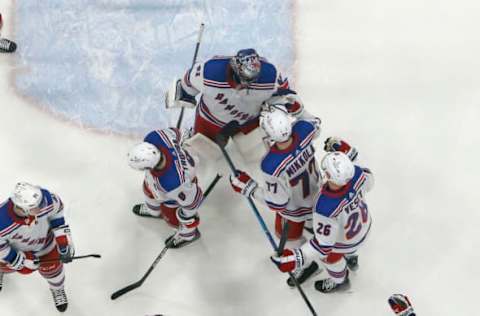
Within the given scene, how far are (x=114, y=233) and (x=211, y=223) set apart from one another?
2.19 feet

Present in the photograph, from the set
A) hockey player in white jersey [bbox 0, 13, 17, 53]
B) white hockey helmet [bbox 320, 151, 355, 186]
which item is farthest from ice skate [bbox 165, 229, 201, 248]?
hockey player in white jersey [bbox 0, 13, 17, 53]

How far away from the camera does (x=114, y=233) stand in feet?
14.3

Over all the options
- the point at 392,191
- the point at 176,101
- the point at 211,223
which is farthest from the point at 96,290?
the point at 392,191

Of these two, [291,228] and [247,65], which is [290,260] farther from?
[247,65]

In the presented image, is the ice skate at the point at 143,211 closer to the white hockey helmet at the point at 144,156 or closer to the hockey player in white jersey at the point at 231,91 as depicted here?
the hockey player in white jersey at the point at 231,91

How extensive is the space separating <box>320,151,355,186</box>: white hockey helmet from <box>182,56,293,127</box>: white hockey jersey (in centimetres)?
79

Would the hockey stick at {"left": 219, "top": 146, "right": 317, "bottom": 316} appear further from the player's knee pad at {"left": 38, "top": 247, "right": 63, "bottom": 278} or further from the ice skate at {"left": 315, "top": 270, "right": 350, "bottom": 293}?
the player's knee pad at {"left": 38, "top": 247, "right": 63, "bottom": 278}

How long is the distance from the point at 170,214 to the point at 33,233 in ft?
3.09

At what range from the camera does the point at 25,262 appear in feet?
11.4

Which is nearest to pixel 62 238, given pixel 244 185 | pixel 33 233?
pixel 33 233

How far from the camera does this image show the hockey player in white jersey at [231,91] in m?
3.60

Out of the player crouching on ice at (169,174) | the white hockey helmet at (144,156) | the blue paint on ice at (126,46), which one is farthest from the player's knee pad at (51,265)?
the blue paint on ice at (126,46)

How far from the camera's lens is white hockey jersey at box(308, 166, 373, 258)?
324 cm

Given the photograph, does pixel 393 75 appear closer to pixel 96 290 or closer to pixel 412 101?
pixel 412 101
